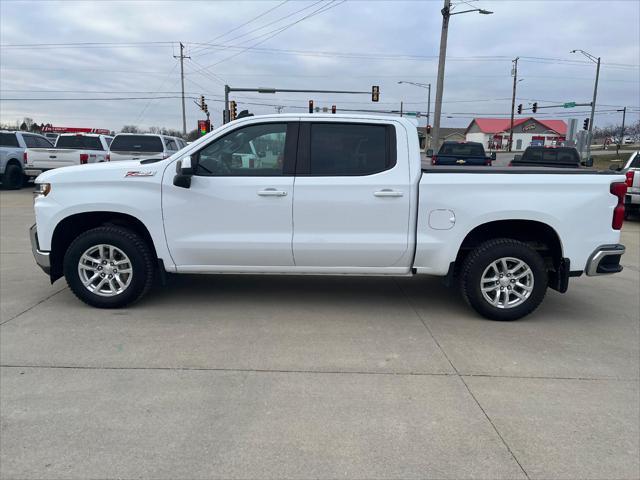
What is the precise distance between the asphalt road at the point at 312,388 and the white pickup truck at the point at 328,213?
0.50 m

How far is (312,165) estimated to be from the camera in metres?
5.02

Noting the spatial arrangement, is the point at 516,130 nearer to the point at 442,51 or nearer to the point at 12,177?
the point at 442,51

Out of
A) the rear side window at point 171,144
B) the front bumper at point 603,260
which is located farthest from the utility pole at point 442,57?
the front bumper at point 603,260

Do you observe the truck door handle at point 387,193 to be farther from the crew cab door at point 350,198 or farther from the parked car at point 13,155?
the parked car at point 13,155

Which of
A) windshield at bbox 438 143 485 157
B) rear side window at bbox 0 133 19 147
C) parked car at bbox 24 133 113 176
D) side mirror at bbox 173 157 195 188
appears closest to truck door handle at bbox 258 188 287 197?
side mirror at bbox 173 157 195 188

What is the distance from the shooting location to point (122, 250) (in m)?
5.07

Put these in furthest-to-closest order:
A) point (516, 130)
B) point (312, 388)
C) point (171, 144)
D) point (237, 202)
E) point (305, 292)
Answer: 1. point (516, 130)
2. point (171, 144)
3. point (305, 292)
4. point (237, 202)
5. point (312, 388)

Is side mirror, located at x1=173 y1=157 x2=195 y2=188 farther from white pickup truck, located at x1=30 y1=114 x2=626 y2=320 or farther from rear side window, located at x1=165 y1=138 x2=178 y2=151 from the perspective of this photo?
rear side window, located at x1=165 y1=138 x2=178 y2=151

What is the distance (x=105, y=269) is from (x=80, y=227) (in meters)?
0.60

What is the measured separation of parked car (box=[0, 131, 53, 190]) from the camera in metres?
17.0

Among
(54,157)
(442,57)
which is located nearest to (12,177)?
(54,157)

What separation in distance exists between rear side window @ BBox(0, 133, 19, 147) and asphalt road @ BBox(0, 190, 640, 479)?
13710 mm

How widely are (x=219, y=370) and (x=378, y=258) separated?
1947 millimetres

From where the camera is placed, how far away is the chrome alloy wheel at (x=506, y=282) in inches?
199
